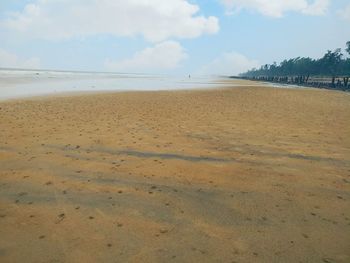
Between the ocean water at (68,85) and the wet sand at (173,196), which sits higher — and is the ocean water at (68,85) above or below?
above

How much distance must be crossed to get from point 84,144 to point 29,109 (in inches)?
339

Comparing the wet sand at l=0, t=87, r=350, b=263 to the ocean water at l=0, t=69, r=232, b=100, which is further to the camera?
the ocean water at l=0, t=69, r=232, b=100

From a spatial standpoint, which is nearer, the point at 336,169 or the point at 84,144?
the point at 336,169

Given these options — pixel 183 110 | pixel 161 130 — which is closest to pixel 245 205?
pixel 161 130

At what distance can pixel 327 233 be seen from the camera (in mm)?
4238

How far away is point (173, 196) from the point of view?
211 inches

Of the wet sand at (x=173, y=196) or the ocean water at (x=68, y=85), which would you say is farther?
the ocean water at (x=68, y=85)

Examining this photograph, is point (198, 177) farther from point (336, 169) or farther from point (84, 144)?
point (84, 144)

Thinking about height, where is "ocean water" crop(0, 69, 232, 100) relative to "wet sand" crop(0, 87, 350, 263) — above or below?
above

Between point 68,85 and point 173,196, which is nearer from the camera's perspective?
point 173,196

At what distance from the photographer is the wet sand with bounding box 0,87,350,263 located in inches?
152

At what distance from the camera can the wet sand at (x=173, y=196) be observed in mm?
3855

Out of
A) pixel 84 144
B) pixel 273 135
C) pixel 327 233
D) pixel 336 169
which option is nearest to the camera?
pixel 327 233

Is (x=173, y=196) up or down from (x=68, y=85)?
down
